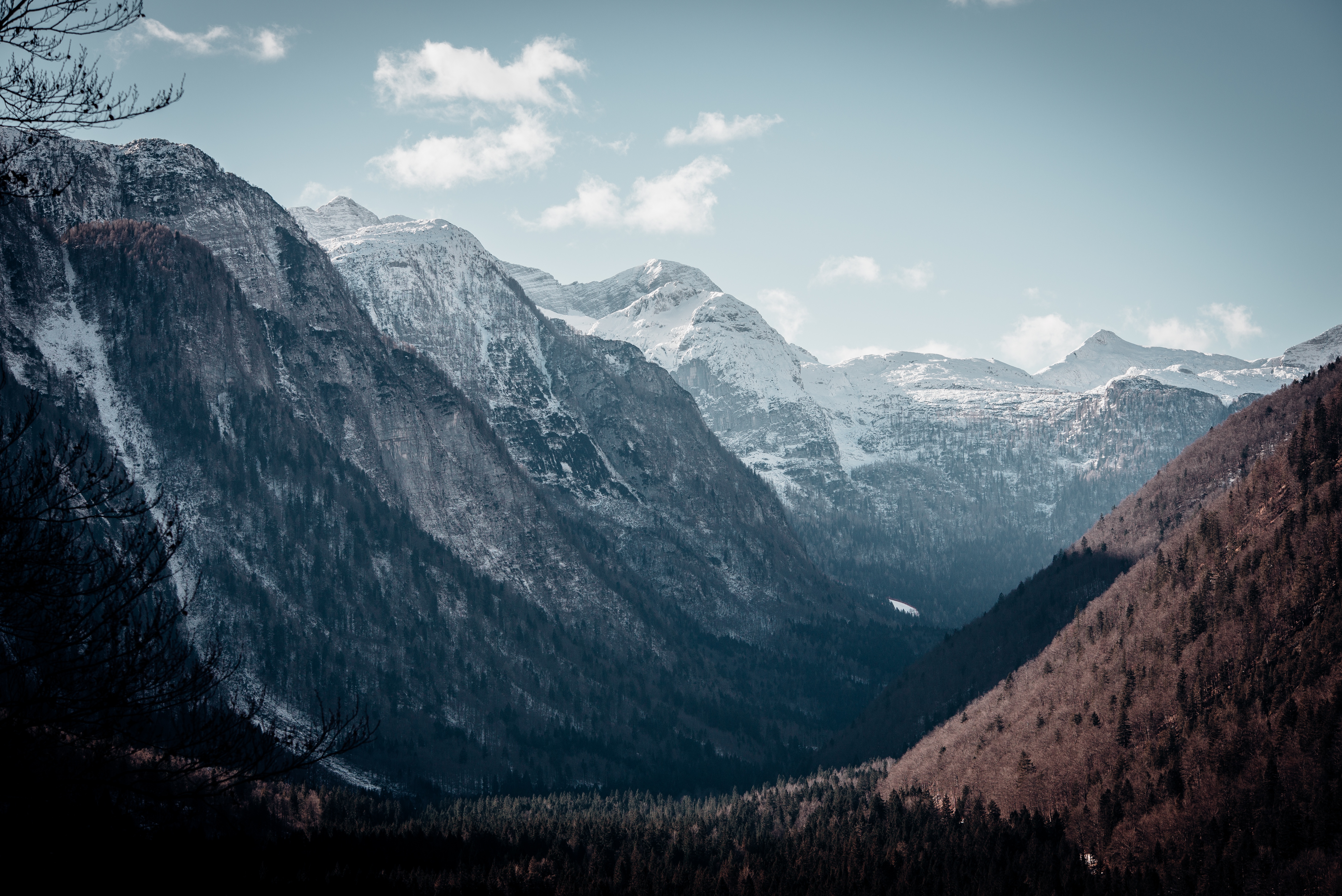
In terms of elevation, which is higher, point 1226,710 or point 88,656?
point 88,656

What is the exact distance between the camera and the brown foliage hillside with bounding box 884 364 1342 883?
132375mm

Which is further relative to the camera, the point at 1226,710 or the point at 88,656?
the point at 1226,710

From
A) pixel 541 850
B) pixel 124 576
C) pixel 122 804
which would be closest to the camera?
Answer: pixel 124 576

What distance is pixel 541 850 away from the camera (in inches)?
6565

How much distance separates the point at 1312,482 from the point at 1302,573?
27823mm

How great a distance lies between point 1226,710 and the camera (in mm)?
149750

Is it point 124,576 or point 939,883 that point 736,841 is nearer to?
point 939,883

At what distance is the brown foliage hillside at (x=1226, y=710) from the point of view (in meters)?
132

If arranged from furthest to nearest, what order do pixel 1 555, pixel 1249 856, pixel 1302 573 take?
1. pixel 1302 573
2. pixel 1249 856
3. pixel 1 555

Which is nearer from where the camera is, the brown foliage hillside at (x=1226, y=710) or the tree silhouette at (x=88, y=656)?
the tree silhouette at (x=88, y=656)

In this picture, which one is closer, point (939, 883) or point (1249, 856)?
point (1249, 856)

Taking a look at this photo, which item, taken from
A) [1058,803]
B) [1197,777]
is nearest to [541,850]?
[1058,803]

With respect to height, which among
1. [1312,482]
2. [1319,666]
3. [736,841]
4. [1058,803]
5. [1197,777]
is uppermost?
[1312,482]

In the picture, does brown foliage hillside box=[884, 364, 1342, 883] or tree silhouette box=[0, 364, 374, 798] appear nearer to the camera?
tree silhouette box=[0, 364, 374, 798]
